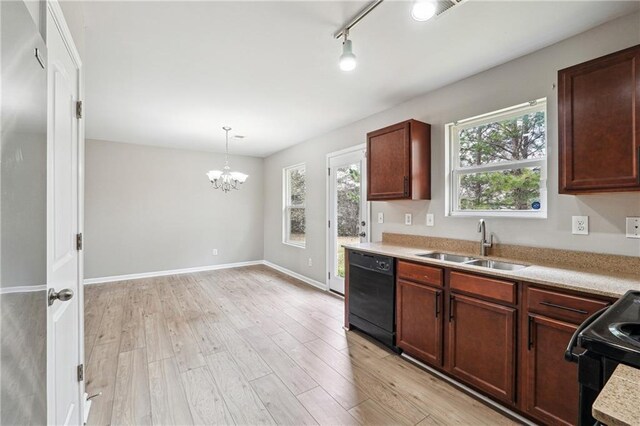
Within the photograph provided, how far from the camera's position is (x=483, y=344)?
1.93 m

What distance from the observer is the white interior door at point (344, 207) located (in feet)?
12.7

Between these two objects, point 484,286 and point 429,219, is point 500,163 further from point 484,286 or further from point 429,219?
point 484,286

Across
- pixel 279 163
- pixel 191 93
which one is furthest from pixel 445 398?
pixel 279 163

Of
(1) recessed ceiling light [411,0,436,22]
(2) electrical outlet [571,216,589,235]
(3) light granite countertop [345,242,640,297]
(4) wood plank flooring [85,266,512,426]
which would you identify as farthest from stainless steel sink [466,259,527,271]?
(1) recessed ceiling light [411,0,436,22]

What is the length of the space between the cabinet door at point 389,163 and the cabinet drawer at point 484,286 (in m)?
1.01

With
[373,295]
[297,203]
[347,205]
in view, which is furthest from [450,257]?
[297,203]

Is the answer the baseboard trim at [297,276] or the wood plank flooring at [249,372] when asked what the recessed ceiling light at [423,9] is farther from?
the baseboard trim at [297,276]

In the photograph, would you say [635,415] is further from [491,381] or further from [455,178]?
[455,178]

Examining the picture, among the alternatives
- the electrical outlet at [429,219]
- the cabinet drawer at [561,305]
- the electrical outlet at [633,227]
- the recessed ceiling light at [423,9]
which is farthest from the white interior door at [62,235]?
the electrical outlet at [633,227]

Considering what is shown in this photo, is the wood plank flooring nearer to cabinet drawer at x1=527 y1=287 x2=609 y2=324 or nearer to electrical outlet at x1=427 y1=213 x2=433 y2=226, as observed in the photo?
cabinet drawer at x1=527 y1=287 x2=609 y2=324

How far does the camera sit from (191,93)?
3.04 meters

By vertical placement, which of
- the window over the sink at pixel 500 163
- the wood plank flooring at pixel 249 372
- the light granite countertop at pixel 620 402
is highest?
the window over the sink at pixel 500 163

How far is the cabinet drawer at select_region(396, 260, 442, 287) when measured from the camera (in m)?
2.21

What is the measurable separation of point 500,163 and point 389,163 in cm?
99
